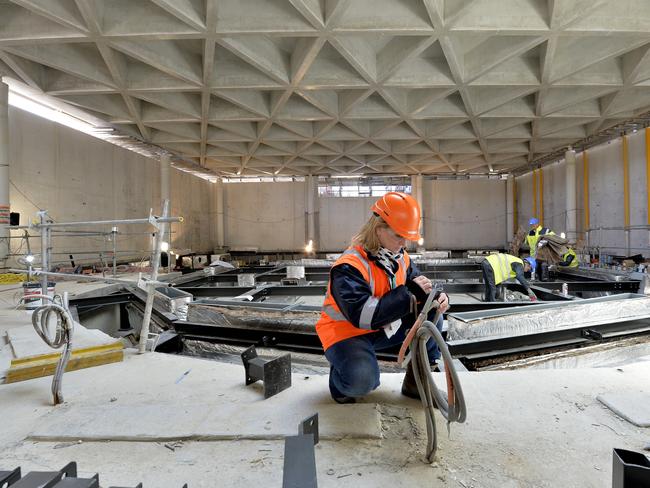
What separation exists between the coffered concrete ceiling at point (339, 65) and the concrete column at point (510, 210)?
4.83 m

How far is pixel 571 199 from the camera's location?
13484mm

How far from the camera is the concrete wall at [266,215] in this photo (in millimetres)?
20344

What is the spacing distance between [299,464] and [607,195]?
630 inches

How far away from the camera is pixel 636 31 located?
20.6 feet

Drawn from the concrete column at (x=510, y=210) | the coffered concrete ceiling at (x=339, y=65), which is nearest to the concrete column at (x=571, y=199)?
the coffered concrete ceiling at (x=339, y=65)

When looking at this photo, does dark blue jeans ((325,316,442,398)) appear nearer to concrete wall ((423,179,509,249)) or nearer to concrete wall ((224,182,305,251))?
concrete wall ((224,182,305,251))

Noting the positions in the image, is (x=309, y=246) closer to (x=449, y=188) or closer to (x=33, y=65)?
(x=449, y=188)

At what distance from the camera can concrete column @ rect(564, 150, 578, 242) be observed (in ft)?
44.1

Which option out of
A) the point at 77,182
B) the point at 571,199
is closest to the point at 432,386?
the point at 77,182

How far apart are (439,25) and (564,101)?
6062mm

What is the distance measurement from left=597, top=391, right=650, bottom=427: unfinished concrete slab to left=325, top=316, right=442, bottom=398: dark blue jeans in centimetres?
135

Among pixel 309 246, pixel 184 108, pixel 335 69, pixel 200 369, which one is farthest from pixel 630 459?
pixel 309 246

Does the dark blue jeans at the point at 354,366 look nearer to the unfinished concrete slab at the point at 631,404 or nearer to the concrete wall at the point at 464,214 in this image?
the unfinished concrete slab at the point at 631,404

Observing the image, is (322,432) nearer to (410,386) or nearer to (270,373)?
(270,373)
